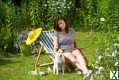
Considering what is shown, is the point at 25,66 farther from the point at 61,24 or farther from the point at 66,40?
the point at 61,24

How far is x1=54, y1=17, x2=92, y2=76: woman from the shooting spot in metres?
9.38

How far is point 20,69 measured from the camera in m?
9.84

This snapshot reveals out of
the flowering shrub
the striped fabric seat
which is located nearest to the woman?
the striped fabric seat

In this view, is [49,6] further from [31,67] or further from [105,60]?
[105,60]

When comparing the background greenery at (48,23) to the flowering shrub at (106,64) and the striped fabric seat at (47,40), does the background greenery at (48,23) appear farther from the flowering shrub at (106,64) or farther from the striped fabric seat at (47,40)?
the flowering shrub at (106,64)

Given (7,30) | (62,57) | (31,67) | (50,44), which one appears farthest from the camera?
(7,30)

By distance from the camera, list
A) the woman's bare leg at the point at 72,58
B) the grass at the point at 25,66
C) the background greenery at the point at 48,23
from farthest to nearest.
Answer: the background greenery at the point at 48,23 → the woman's bare leg at the point at 72,58 → the grass at the point at 25,66

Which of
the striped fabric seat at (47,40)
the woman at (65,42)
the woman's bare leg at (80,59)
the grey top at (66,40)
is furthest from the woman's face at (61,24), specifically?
the striped fabric seat at (47,40)

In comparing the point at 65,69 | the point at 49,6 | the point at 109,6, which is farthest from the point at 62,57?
the point at 49,6

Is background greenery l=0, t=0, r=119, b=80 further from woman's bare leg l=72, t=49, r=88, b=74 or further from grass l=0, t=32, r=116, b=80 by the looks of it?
woman's bare leg l=72, t=49, r=88, b=74

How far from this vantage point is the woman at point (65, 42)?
9375 millimetres

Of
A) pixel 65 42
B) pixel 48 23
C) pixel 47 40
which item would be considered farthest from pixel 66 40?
pixel 48 23

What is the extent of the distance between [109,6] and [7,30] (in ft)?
9.71

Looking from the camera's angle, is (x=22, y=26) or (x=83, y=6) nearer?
(x=22, y=26)
